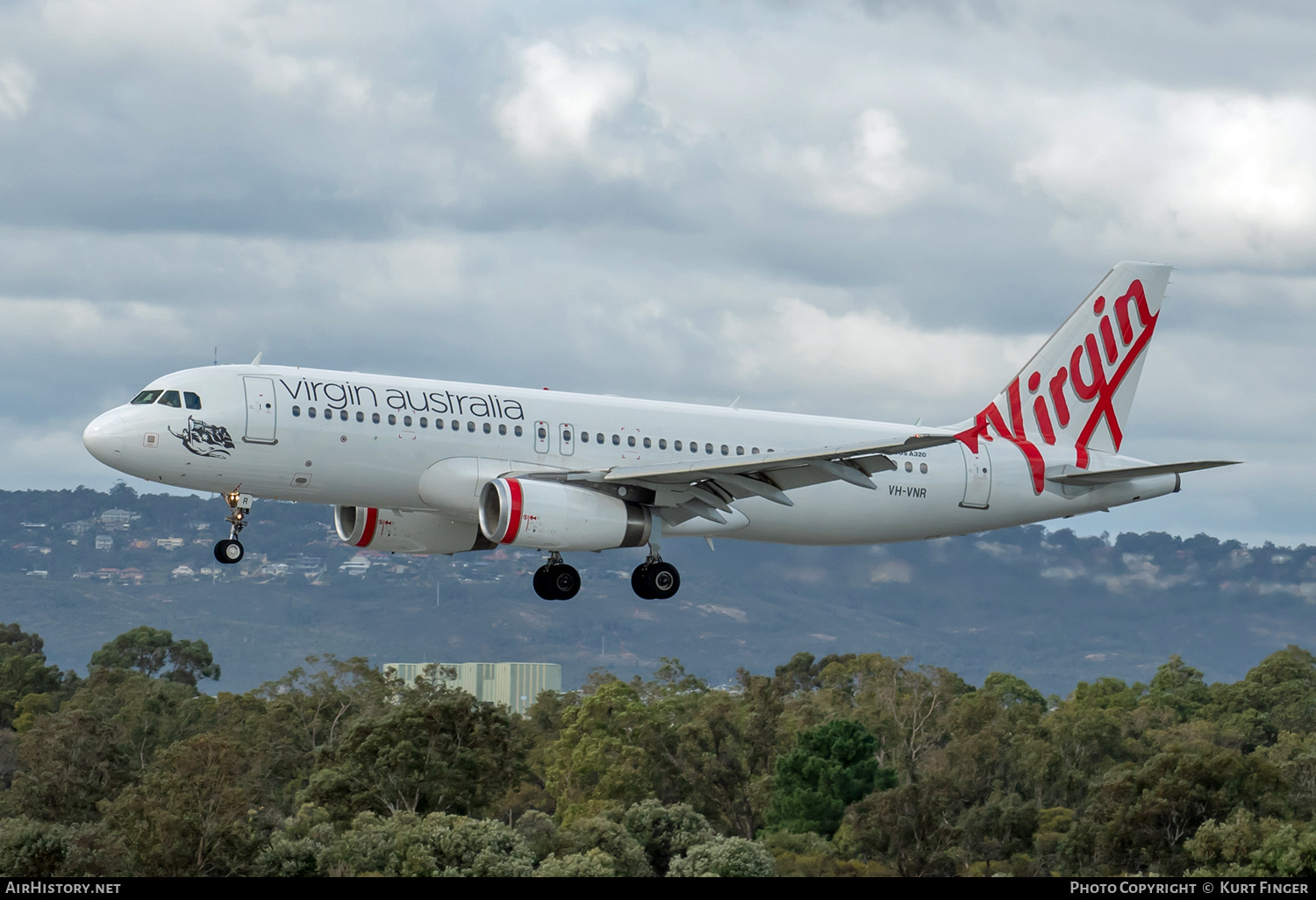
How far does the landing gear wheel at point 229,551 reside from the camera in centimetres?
4362

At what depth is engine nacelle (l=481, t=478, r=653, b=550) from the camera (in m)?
43.7

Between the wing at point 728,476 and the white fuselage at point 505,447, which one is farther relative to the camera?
the wing at point 728,476

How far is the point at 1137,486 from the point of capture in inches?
2053

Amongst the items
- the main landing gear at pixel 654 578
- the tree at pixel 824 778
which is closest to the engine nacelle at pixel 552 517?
the main landing gear at pixel 654 578

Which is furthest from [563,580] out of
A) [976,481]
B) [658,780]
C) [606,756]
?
[658,780]

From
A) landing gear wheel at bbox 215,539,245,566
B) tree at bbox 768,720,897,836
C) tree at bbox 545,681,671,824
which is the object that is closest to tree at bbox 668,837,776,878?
tree at bbox 545,681,671,824

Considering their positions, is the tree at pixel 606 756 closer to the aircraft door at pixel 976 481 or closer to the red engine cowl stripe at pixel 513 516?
the aircraft door at pixel 976 481

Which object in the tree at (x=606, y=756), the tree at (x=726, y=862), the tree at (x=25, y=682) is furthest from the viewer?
the tree at (x=25, y=682)

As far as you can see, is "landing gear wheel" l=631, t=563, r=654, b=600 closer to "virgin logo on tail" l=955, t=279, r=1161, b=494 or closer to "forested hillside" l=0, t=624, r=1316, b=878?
"virgin logo on tail" l=955, t=279, r=1161, b=494

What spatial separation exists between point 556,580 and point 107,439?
43.1 ft

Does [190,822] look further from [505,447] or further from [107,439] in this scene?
[505,447]

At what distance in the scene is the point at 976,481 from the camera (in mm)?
52250
